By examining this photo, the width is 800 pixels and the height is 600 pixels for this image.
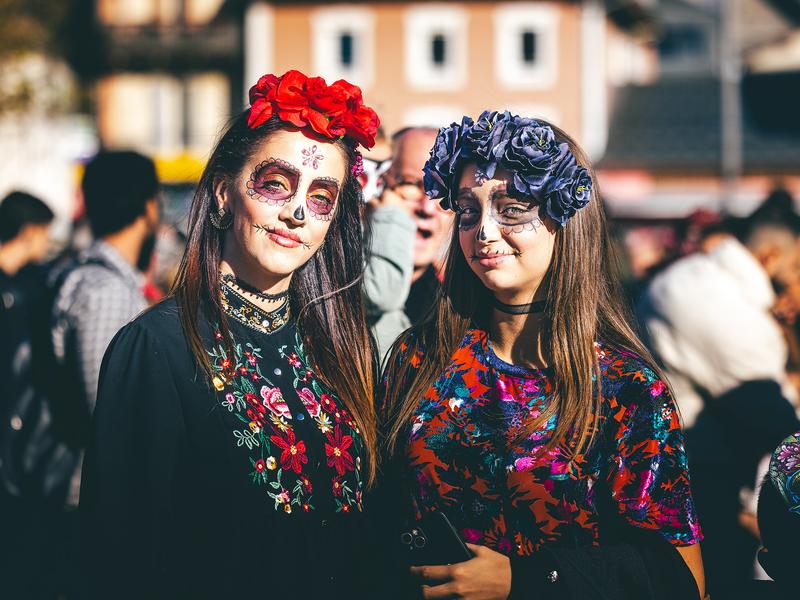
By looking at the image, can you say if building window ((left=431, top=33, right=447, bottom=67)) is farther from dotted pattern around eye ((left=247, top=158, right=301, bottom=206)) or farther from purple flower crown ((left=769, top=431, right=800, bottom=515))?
purple flower crown ((left=769, top=431, right=800, bottom=515))

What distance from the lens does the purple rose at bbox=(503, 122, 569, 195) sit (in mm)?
2471

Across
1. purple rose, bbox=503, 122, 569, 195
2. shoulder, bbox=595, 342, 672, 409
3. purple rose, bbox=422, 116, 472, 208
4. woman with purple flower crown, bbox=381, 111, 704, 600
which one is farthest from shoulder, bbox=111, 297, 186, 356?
shoulder, bbox=595, 342, 672, 409

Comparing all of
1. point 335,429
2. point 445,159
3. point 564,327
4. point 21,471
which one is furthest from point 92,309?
point 564,327

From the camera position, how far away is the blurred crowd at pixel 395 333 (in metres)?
3.60

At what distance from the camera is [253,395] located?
95.2 inches

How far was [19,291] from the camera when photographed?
518 centimetres

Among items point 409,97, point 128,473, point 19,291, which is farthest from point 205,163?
point 409,97

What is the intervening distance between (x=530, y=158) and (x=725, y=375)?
241 cm

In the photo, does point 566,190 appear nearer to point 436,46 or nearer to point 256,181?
point 256,181

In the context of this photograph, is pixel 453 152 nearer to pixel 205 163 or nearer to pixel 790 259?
pixel 205 163

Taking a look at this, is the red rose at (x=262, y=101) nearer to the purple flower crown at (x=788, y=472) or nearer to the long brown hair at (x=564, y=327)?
the long brown hair at (x=564, y=327)

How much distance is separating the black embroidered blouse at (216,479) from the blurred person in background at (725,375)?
235cm

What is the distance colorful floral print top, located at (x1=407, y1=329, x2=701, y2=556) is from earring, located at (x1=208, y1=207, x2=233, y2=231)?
0.63 metres

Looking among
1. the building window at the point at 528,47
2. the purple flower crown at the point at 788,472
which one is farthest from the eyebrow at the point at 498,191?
the building window at the point at 528,47
